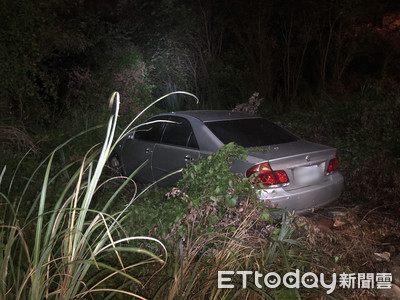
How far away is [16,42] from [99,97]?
13.1ft

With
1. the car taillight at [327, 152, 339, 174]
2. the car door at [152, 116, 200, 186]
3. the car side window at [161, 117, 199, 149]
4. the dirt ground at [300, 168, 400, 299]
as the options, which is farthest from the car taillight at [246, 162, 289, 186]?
the car side window at [161, 117, 199, 149]

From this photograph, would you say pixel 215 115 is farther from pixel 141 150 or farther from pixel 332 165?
pixel 332 165

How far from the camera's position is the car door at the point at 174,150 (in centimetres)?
584

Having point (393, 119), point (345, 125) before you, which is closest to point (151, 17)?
point (345, 125)

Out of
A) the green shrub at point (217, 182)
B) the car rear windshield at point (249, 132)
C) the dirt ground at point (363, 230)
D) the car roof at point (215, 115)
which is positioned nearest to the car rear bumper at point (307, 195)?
the dirt ground at point (363, 230)

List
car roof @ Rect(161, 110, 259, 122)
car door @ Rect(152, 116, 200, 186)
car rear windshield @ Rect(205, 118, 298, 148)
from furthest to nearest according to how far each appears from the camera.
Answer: car roof @ Rect(161, 110, 259, 122) → car door @ Rect(152, 116, 200, 186) → car rear windshield @ Rect(205, 118, 298, 148)

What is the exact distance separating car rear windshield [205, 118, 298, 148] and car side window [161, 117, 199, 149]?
30 centimetres

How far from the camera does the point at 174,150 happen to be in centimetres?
611

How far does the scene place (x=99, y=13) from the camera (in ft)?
49.7

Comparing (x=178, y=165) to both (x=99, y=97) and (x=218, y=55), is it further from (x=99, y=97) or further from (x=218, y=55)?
(x=218, y=55)

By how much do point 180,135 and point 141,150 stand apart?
3.26 ft

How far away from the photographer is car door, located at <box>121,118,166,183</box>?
22.0 ft

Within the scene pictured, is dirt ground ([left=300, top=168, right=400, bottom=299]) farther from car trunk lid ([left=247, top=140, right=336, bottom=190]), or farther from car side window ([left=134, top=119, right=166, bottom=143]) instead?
car side window ([left=134, top=119, right=166, bottom=143])

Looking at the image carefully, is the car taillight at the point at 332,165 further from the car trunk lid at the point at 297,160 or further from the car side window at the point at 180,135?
the car side window at the point at 180,135
